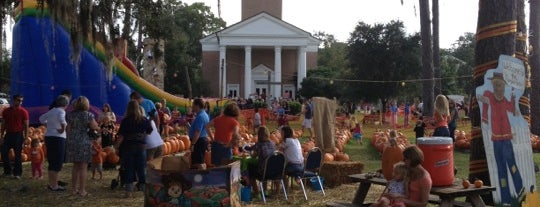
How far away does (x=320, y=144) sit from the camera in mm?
11555

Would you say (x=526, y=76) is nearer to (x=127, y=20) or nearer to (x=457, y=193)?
(x=457, y=193)

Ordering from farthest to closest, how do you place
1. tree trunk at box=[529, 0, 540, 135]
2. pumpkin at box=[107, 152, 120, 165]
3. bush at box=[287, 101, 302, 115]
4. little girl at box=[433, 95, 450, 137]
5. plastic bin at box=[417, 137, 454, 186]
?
bush at box=[287, 101, 302, 115]
tree trunk at box=[529, 0, 540, 135]
pumpkin at box=[107, 152, 120, 165]
little girl at box=[433, 95, 450, 137]
plastic bin at box=[417, 137, 454, 186]

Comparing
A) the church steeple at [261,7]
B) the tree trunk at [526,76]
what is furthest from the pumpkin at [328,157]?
the church steeple at [261,7]

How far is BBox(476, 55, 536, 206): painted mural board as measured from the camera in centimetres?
607

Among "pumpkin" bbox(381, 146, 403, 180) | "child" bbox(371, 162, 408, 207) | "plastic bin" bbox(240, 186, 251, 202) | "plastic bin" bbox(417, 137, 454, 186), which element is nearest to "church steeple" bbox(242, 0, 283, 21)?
"plastic bin" bbox(240, 186, 251, 202)

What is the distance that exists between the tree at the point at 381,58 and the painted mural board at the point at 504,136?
3810 centimetres

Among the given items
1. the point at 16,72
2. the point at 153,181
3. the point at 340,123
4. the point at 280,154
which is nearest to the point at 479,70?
the point at 280,154

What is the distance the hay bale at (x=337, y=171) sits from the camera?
1036cm

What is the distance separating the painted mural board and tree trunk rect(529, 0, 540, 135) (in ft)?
48.1

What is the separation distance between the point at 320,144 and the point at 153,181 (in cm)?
539

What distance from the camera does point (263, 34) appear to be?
195 feet

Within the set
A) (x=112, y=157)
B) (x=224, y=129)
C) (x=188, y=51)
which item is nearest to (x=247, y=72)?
(x=188, y=51)

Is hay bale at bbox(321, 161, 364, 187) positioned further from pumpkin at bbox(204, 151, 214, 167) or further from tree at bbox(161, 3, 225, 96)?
tree at bbox(161, 3, 225, 96)

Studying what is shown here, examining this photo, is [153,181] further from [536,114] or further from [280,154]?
[536,114]
